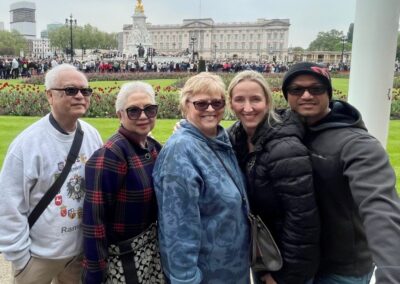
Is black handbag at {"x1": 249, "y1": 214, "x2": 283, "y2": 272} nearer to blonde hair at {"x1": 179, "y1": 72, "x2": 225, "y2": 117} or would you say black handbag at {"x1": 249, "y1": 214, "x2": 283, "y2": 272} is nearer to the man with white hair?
blonde hair at {"x1": 179, "y1": 72, "x2": 225, "y2": 117}

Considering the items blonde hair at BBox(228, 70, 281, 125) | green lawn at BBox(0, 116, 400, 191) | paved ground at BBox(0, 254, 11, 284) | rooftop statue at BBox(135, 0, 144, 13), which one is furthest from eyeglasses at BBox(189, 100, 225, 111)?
rooftop statue at BBox(135, 0, 144, 13)

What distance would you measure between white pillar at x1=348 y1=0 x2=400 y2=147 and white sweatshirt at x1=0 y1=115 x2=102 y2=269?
2.85 metres

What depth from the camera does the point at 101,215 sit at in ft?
7.11

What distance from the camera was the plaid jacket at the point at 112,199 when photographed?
214cm

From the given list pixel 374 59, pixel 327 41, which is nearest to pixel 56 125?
pixel 374 59

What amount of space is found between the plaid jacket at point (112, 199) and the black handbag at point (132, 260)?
0.04 m

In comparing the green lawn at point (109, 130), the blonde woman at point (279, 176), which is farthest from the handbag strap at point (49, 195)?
the green lawn at point (109, 130)

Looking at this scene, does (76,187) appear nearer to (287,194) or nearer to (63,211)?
(63,211)

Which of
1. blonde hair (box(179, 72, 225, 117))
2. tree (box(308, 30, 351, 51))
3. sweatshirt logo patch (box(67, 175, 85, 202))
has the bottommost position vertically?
sweatshirt logo patch (box(67, 175, 85, 202))

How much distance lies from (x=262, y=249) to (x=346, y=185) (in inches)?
21.1

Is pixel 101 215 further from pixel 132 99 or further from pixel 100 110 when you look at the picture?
pixel 100 110

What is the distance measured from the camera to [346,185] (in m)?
1.93

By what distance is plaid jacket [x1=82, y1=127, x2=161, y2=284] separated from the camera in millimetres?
2139

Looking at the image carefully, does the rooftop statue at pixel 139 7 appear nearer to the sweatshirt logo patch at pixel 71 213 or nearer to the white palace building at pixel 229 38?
the white palace building at pixel 229 38
